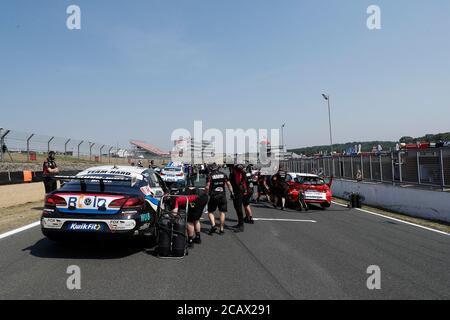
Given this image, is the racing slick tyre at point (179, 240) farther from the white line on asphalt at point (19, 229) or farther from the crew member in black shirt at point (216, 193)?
the white line on asphalt at point (19, 229)

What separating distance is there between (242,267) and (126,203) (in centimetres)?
201

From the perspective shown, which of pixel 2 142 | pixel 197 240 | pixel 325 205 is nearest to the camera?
pixel 197 240

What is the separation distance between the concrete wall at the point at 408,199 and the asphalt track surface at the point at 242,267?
348 cm

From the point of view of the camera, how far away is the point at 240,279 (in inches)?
186

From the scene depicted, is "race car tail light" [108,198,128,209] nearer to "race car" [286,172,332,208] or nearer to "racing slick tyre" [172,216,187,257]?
"racing slick tyre" [172,216,187,257]

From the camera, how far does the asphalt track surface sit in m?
4.23

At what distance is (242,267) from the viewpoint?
532cm

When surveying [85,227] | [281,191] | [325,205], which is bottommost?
[325,205]

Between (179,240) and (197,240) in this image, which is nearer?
(179,240)

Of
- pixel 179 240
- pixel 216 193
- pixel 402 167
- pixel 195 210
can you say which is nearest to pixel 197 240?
pixel 195 210

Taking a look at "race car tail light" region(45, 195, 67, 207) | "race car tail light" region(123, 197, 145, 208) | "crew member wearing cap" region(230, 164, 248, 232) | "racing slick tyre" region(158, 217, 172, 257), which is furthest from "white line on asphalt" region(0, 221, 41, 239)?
"crew member wearing cap" region(230, 164, 248, 232)

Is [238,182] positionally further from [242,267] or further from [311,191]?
[311,191]
